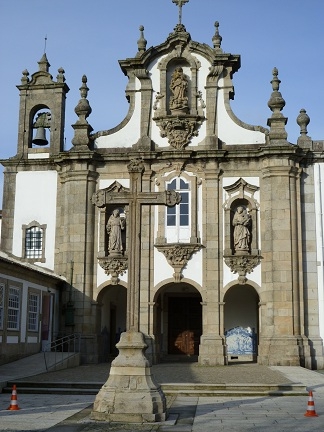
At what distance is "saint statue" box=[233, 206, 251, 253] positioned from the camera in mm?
26250

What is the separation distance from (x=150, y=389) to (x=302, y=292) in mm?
14954

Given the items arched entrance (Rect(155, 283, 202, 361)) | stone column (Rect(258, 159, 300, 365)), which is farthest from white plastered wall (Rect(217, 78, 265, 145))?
arched entrance (Rect(155, 283, 202, 361))

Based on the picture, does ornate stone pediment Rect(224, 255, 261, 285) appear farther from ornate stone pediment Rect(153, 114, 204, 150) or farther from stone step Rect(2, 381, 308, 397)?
stone step Rect(2, 381, 308, 397)

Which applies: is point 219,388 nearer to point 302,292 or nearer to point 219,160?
point 302,292

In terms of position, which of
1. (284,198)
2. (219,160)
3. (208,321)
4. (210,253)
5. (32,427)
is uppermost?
(219,160)

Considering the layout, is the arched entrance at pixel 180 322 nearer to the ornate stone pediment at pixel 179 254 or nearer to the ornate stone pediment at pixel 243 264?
the ornate stone pediment at pixel 179 254

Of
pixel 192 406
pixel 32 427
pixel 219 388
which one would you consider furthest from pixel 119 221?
pixel 32 427

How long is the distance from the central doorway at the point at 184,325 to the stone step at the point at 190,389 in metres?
12.4

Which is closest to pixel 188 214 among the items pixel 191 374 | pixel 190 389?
pixel 191 374

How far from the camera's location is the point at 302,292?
85.3 feet

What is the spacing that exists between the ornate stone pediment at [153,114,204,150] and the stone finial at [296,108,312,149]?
4205mm

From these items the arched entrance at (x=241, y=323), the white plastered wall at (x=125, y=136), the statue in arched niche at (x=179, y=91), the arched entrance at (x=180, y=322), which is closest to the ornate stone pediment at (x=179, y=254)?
the arched entrance at (x=241, y=323)

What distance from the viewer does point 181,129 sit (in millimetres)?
27531

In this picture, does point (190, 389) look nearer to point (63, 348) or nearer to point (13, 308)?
point (13, 308)
